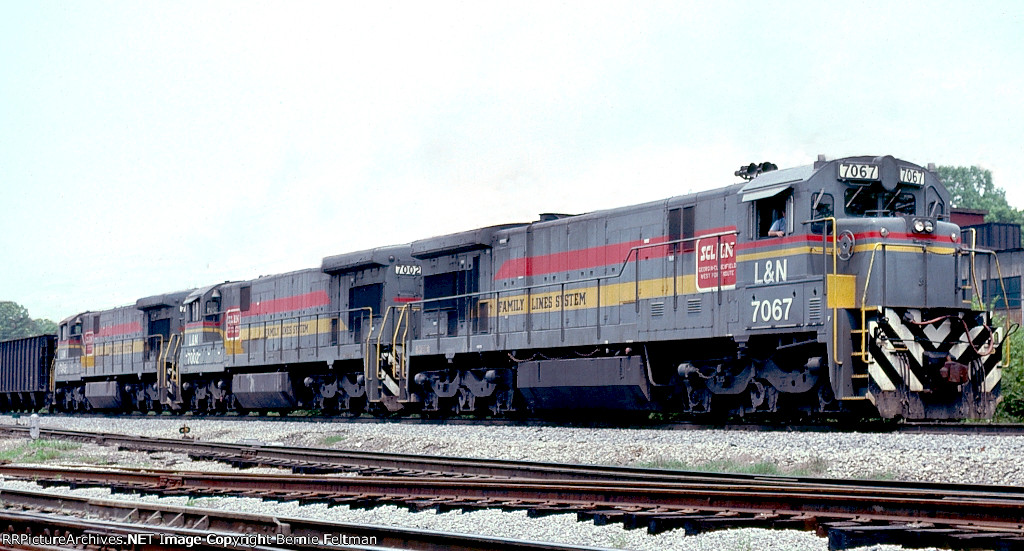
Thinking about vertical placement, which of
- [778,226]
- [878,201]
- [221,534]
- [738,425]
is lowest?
[738,425]

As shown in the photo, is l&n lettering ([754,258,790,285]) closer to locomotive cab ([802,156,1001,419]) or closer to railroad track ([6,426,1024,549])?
locomotive cab ([802,156,1001,419])

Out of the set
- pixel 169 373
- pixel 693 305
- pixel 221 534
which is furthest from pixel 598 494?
pixel 169 373

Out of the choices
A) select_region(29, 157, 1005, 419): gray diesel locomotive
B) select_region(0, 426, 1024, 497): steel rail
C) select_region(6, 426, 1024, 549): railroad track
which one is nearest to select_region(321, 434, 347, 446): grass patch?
select_region(0, 426, 1024, 497): steel rail

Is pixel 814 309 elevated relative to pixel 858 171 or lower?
lower

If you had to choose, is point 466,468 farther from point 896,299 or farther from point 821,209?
point 896,299

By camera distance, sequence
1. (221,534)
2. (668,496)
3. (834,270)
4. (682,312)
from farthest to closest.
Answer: (682,312) < (834,270) < (668,496) < (221,534)

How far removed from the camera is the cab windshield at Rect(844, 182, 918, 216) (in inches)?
531

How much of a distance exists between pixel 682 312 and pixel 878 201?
10.0ft

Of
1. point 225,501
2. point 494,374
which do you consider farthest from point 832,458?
point 494,374

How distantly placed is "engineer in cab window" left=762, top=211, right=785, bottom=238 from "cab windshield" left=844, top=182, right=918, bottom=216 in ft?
2.62

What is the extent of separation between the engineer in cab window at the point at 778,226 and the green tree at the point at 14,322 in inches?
4240

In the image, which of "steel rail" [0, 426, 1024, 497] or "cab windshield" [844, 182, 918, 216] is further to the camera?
"cab windshield" [844, 182, 918, 216]

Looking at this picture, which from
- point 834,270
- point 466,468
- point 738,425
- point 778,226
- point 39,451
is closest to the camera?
point 466,468

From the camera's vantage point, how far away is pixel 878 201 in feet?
44.7
